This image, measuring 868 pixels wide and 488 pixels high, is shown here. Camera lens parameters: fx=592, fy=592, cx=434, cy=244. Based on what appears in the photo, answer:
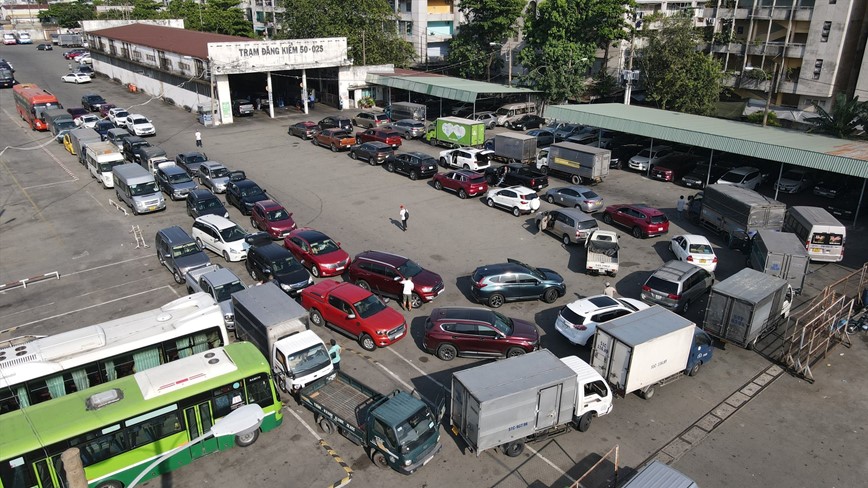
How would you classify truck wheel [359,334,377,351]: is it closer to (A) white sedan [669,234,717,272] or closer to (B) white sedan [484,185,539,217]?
(A) white sedan [669,234,717,272]

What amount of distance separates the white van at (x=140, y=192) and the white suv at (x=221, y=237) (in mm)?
5749

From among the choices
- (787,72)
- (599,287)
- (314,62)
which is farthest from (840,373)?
(314,62)

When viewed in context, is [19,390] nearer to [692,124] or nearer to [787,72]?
[692,124]

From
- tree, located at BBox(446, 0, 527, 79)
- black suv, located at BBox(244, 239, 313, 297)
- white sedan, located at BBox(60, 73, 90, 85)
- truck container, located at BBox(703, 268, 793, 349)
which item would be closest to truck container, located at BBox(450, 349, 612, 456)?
truck container, located at BBox(703, 268, 793, 349)

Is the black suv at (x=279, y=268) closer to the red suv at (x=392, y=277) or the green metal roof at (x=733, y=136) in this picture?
the red suv at (x=392, y=277)

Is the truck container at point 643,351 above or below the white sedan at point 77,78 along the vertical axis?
below

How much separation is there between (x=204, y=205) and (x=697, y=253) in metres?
23.2

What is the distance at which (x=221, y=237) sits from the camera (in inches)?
1019

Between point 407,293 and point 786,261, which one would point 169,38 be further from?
point 786,261

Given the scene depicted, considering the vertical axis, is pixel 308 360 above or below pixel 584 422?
above

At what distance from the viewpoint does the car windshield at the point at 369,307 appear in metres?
19.5

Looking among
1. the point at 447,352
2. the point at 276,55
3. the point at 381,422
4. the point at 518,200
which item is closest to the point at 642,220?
the point at 518,200

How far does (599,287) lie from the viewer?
23859 millimetres

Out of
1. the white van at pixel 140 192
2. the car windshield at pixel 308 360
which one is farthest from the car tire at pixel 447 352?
the white van at pixel 140 192
